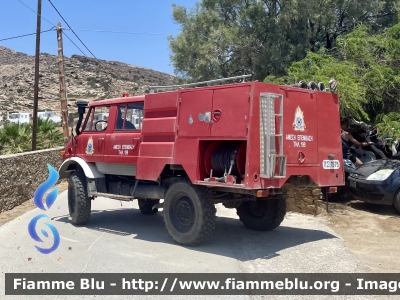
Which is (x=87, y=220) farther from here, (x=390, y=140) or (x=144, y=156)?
(x=390, y=140)

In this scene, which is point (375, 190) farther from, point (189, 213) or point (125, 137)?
point (125, 137)

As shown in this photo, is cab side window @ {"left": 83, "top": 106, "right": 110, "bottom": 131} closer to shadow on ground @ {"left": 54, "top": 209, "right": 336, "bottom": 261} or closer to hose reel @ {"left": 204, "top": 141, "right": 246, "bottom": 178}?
shadow on ground @ {"left": 54, "top": 209, "right": 336, "bottom": 261}

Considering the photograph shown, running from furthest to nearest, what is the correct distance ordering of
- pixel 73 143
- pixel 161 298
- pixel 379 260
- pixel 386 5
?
pixel 386 5 < pixel 73 143 < pixel 379 260 < pixel 161 298

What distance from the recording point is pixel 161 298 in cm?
545

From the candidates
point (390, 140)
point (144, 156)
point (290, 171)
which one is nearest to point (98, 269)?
point (144, 156)

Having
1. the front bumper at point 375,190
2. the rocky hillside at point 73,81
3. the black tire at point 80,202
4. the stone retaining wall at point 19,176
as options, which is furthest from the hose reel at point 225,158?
the rocky hillside at point 73,81

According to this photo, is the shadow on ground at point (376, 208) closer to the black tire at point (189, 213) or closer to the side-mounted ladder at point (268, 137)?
the side-mounted ladder at point (268, 137)

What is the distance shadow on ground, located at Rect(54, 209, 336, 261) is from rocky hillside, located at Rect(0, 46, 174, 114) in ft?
168

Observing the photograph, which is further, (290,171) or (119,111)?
(119,111)

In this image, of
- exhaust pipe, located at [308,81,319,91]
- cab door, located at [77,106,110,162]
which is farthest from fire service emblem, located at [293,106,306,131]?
Result: cab door, located at [77,106,110,162]

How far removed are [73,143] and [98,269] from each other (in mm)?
4624

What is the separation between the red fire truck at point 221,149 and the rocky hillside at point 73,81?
52.7m

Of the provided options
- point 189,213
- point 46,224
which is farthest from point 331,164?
point 46,224

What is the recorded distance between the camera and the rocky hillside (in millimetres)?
65438
